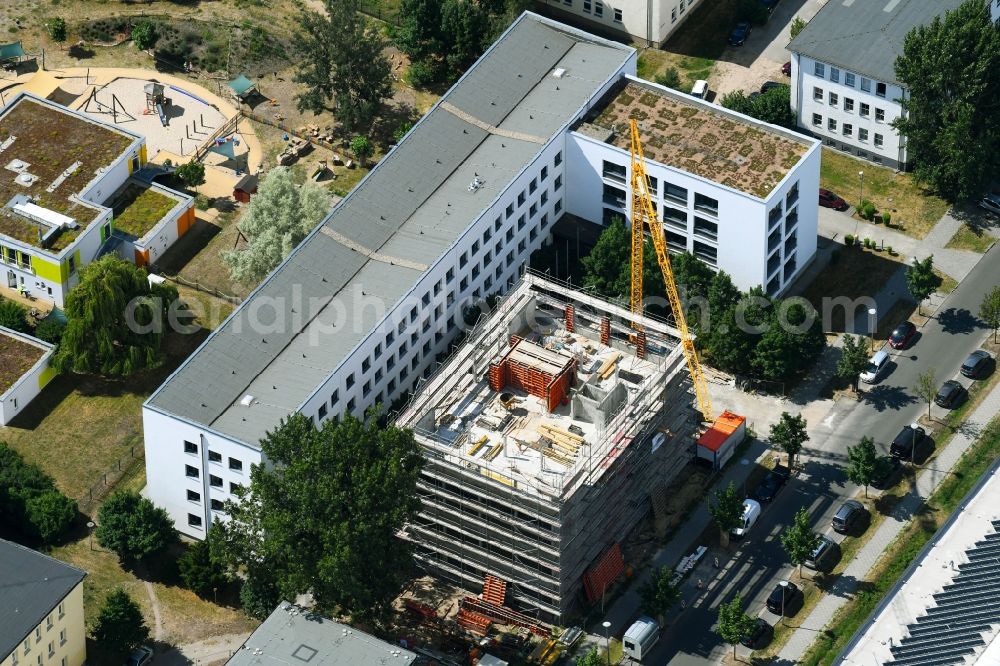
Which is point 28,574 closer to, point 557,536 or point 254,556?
point 254,556

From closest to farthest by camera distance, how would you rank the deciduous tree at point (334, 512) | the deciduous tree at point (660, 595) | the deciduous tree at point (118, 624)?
the deciduous tree at point (334, 512) < the deciduous tree at point (118, 624) < the deciduous tree at point (660, 595)

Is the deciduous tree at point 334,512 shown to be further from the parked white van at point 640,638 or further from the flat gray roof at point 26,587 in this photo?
the parked white van at point 640,638

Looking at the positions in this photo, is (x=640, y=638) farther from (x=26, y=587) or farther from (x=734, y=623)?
(x=26, y=587)

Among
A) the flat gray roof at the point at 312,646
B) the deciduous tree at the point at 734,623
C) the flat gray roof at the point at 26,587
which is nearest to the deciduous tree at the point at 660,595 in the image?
the deciduous tree at the point at 734,623

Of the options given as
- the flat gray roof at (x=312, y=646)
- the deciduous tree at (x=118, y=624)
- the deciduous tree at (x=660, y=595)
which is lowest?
the flat gray roof at (x=312, y=646)

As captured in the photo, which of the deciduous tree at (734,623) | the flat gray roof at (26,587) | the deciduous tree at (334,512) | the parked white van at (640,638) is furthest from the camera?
the parked white van at (640,638)

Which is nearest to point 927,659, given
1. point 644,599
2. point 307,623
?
point 644,599
